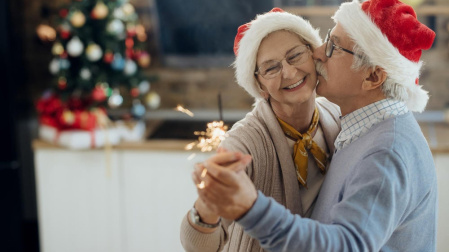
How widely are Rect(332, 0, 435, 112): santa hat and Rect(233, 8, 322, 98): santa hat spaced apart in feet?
0.54

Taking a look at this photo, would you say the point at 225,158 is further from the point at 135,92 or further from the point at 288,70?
the point at 135,92

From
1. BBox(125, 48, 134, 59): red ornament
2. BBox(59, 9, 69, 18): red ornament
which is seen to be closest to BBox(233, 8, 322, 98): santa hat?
BBox(125, 48, 134, 59): red ornament

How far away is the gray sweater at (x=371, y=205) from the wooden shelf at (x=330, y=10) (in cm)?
209

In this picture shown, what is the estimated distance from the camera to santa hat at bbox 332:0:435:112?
138 centimetres

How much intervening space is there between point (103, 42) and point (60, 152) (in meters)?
0.71

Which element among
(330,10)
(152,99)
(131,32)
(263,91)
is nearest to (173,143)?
(152,99)

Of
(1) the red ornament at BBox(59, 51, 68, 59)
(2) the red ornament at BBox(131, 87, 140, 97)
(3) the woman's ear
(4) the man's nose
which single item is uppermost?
(4) the man's nose

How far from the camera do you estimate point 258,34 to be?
5.05ft

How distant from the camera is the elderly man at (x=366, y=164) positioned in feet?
3.68

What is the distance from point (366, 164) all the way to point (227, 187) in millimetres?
335

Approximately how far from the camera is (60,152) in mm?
3387

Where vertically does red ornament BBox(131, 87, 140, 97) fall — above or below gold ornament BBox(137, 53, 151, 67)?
below

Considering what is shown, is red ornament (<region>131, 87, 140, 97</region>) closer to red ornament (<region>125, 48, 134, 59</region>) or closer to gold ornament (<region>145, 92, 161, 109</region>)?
gold ornament (<region>145, 92, 161, 109</region>)

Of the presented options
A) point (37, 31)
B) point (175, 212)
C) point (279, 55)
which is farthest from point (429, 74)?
point (37, 31)
